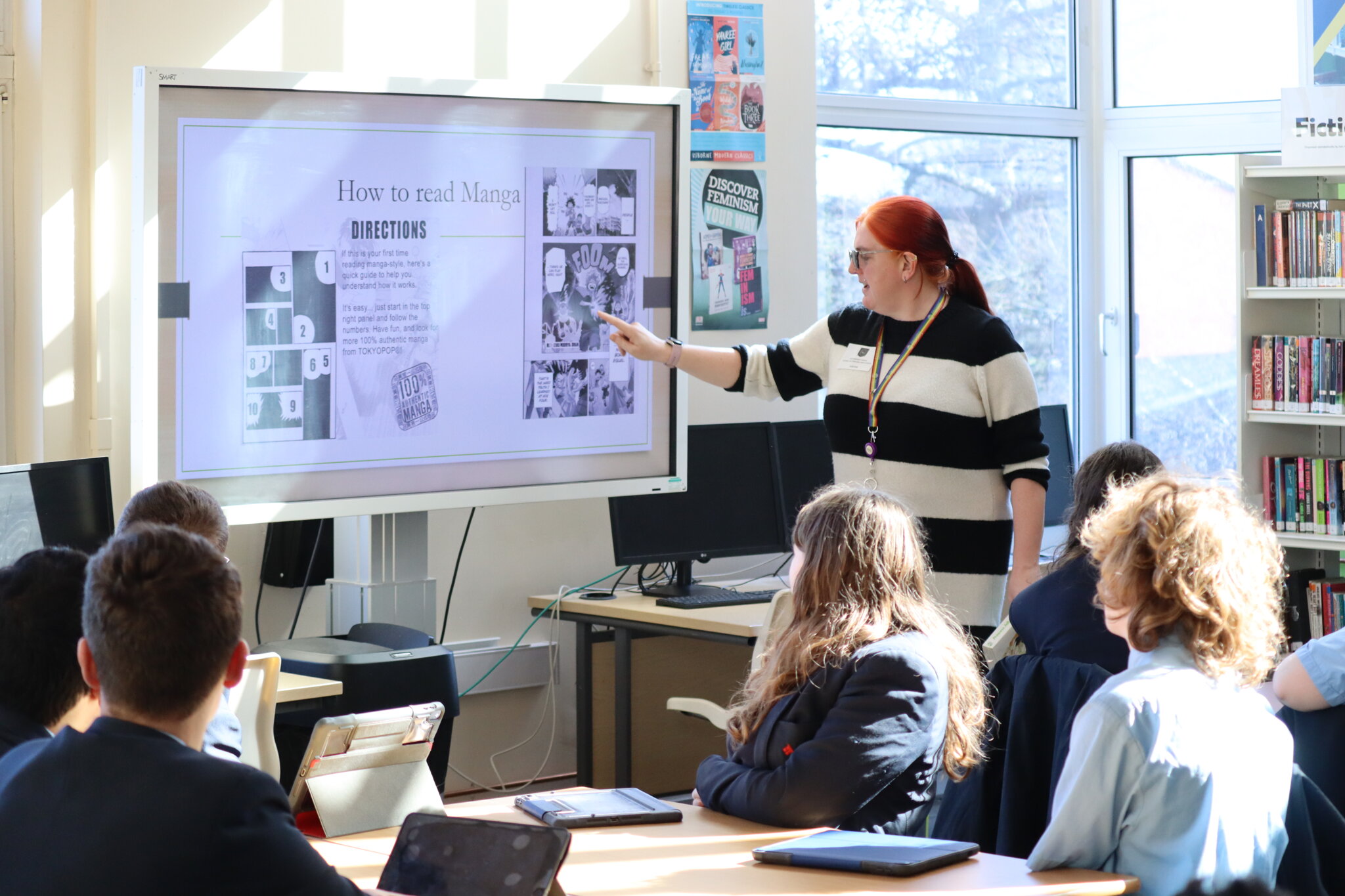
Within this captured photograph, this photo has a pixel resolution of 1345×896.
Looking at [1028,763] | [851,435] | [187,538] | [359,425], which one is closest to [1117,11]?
[851,435]

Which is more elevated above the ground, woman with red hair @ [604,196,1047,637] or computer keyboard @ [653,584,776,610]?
woman with red hair @ [604,196,1047,637]

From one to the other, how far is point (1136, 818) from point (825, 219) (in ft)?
11.8

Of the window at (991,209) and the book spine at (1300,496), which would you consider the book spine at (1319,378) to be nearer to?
the book spine at (1300,496)

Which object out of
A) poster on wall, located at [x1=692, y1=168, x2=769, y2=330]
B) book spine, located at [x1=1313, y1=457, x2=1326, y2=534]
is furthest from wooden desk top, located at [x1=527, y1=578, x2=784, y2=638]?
book spine, located at [x1=1313, y1=457, x2=1326, y2=534]

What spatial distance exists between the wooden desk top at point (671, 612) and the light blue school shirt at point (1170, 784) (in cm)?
182

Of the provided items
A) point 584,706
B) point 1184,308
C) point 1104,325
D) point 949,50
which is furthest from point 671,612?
point 1184,308

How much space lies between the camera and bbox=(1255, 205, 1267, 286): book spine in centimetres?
478

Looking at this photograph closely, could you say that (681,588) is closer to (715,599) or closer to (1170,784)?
(715,599)

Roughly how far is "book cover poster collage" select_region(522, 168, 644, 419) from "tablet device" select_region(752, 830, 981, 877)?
196 centimetres

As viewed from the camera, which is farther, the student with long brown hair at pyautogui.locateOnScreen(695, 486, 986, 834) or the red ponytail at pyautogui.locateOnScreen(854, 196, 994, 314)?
the red ponytail at pyautogui.locateOnScreen(854, 196, 994, 314)

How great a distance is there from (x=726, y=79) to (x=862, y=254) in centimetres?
161

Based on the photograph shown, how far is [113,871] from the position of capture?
1336 mm

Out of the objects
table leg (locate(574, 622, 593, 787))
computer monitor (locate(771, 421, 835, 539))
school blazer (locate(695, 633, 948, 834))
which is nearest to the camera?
school blazer (locate(695, 633, 948, 834))

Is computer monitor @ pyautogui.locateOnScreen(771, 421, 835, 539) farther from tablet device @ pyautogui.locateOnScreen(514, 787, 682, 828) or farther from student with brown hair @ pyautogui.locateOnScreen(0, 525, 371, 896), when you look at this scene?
student with brown hair @ pyautogui.locateOnScreen(0, 525, 371, 896)
